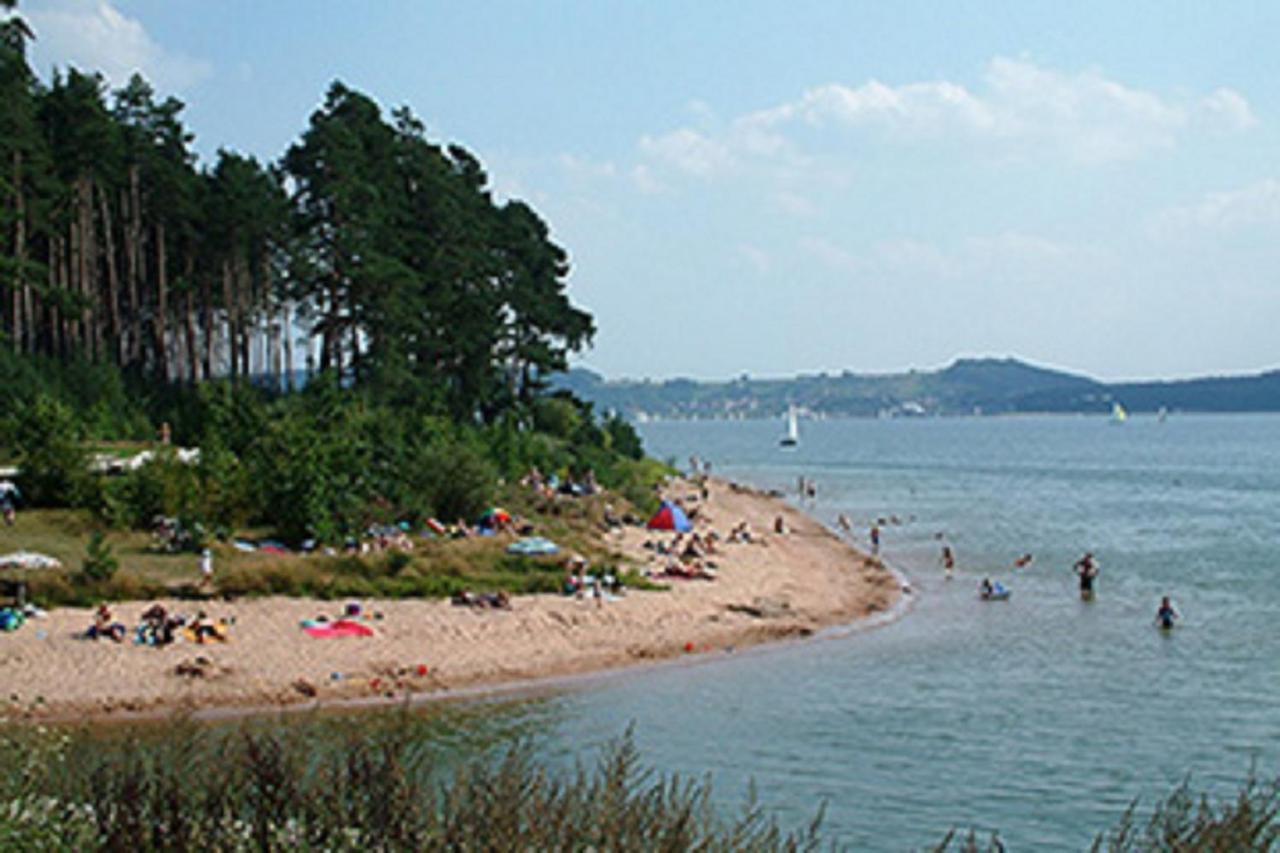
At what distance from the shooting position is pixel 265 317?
60.3 metres

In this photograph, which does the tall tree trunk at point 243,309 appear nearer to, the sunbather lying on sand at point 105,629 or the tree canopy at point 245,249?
the tree canopy at point 245,249

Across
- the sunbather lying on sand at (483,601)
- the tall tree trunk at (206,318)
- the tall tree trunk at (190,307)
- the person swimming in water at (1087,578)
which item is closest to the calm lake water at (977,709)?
the person swimming in water at (1087,578)

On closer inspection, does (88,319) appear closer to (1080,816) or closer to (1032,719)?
(1032,719)

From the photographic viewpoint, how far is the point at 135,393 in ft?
160

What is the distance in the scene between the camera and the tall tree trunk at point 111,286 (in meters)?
49.9

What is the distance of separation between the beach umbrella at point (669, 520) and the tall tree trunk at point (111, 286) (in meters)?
22.1

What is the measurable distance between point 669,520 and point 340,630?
2323cm

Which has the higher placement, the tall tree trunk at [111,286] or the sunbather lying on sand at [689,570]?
the tall tree trunk at [111,286]

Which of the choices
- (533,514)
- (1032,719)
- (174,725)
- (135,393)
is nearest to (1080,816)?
→ (1032,719)

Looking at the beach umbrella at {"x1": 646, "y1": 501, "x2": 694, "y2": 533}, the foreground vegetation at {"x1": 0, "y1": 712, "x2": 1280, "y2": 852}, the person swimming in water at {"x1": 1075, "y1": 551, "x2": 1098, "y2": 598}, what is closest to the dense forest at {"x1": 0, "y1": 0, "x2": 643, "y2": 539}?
the beach umbrella at {"x1": 646, "y1": 501, "x2": 694, "y2": 533}

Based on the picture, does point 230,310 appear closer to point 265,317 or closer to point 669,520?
point 265,317

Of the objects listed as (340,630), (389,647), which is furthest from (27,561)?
(389,647)

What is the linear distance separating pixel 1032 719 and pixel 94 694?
15992 mm

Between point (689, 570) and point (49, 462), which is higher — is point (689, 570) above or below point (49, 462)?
below
